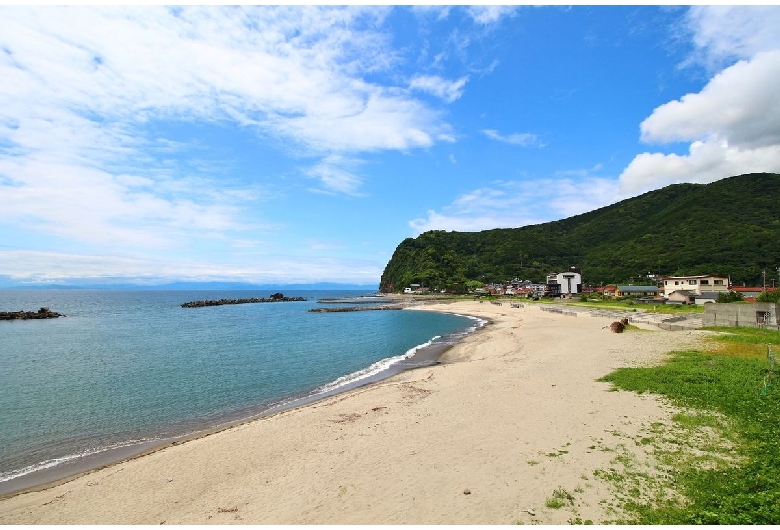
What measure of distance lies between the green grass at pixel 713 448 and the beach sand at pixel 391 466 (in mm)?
729

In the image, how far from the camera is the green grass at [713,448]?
23.3ft

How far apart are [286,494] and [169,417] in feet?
41.9

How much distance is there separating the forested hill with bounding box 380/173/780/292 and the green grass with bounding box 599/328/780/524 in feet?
329

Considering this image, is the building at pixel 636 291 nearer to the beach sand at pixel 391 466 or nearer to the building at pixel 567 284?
the building at pixel 567 284

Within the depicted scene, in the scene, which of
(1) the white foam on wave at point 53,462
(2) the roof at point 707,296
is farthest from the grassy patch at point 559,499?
(2) the roof at point 707,296

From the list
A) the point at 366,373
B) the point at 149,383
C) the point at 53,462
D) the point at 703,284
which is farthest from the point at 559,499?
the point at 703,284

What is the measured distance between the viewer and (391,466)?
1077 cm


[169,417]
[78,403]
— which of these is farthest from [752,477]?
[78,403]

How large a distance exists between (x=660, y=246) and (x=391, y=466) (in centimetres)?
14392

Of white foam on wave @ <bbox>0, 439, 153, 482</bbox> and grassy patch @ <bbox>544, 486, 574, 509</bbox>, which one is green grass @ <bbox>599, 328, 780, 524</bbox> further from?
white foam on wave @ <bbox>0, 439, 153, 482</bbox>

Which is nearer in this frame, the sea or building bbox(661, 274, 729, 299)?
the sea

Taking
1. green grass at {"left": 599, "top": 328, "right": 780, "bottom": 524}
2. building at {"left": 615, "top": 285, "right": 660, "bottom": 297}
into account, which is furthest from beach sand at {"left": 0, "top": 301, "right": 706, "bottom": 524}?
building at {"left": 615, "top": 285, "right": 660, "bottom": 297}

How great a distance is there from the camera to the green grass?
7.09m

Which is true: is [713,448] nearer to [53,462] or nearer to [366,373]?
[366,373]
